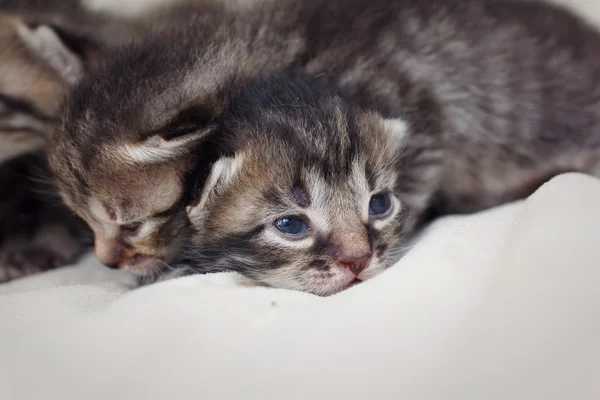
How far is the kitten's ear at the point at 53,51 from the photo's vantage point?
64.0 inches

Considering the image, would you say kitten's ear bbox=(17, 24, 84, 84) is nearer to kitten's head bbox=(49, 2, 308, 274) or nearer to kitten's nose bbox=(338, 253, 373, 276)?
kitten's head bbox=(49, 2, 308, 274)

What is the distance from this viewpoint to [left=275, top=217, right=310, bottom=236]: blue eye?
1347 mm

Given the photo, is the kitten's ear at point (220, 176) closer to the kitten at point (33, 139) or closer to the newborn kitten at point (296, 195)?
the newborn kitten at point (296, 195)

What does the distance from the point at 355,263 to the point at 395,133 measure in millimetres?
348

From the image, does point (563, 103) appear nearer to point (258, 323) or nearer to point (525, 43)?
point (525, 43)

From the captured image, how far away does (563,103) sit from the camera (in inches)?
70.2

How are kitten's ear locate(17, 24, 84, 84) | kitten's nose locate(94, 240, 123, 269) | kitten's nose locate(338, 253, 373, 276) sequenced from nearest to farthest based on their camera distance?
1. kitten's nose locate(338, 253, 373, 276)
2. kitten's nose locate(94, 240, 123, 269)
3. kitten's ear locate(17, 24, 84, 84)

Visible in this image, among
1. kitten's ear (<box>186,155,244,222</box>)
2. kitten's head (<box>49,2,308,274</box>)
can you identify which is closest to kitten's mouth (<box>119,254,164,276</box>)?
kitten's head (<box>49,2,308,274</box>)

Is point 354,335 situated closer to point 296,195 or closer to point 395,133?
point 296,195

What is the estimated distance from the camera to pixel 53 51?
164cm

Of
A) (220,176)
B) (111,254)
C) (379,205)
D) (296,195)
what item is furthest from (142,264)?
(379,205)

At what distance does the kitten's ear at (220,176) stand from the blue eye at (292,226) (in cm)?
13

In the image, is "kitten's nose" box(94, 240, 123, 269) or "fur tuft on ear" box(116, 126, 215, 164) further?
"kitten's nose" box(94, 240, 123, 269)

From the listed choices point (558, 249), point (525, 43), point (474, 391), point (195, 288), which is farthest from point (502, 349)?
point (525, 43)
